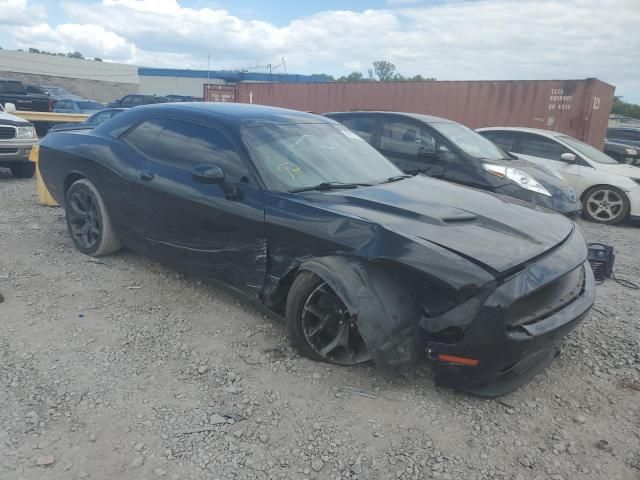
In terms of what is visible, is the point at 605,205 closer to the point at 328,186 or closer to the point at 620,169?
the point at 620,169

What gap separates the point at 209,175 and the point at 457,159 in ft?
12.8

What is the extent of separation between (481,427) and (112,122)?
3.99 m

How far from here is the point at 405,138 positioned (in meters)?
6.59

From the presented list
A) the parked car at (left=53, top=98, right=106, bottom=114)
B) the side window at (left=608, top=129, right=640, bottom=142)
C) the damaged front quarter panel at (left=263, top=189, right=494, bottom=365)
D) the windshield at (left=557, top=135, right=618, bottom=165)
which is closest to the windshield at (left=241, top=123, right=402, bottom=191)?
the damaged front quarter panel at (left=263, top=189, right=494, bottom=365)

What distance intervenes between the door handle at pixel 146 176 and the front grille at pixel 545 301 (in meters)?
2.81

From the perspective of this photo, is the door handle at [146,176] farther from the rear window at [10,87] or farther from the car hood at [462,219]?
the rear window at [10,87]

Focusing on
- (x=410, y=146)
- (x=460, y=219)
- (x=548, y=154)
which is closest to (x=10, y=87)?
(x=410, y=146)

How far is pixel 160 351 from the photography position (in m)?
3.16

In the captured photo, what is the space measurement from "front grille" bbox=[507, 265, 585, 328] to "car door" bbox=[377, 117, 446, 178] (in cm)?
350

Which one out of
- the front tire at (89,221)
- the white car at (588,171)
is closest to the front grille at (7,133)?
the front tire at (89,221)

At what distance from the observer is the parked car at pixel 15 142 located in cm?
828

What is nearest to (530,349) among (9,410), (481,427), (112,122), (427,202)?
(481,427)

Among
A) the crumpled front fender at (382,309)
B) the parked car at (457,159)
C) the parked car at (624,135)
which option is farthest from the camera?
the parked car at (624,135)

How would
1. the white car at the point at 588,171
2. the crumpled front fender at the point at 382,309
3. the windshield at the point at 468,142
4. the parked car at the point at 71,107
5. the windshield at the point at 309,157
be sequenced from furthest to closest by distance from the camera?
the parked car at the point at 71,107 < the white car at the point at 588,171 < the windshield at the point at 468,142 < the windshield at the point at 309,157 < the crumpled front fender at the point at 382,309
